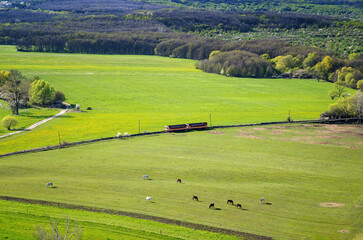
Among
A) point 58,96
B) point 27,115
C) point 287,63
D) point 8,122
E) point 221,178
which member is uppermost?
point 221,178

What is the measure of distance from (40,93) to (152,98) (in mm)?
31365

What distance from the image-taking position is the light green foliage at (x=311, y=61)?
7082 inches

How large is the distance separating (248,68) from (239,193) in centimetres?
12796

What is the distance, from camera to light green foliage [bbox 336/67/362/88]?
15125cm

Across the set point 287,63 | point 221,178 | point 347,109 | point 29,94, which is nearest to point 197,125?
point 221,178

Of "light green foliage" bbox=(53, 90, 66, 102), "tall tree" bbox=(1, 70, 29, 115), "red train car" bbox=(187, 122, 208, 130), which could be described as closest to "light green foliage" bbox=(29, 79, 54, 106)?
"tall tree" bbox=(1, 70, 29, 115)

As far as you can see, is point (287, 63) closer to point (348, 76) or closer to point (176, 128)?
point (348, 76)

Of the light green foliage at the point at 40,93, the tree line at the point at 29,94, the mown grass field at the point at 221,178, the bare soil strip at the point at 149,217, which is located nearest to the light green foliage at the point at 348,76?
the mown grass field at the point at 221,178

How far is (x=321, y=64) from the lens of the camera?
560ft

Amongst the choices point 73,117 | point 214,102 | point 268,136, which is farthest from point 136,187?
point 214,102

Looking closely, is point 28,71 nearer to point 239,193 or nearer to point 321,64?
point 321,64

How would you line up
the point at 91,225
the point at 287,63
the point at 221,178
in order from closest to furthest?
the point at 91,225 < the point at 221,178 < the point at 287,63

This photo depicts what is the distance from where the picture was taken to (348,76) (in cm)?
15275

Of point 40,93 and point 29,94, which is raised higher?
point 40,93
